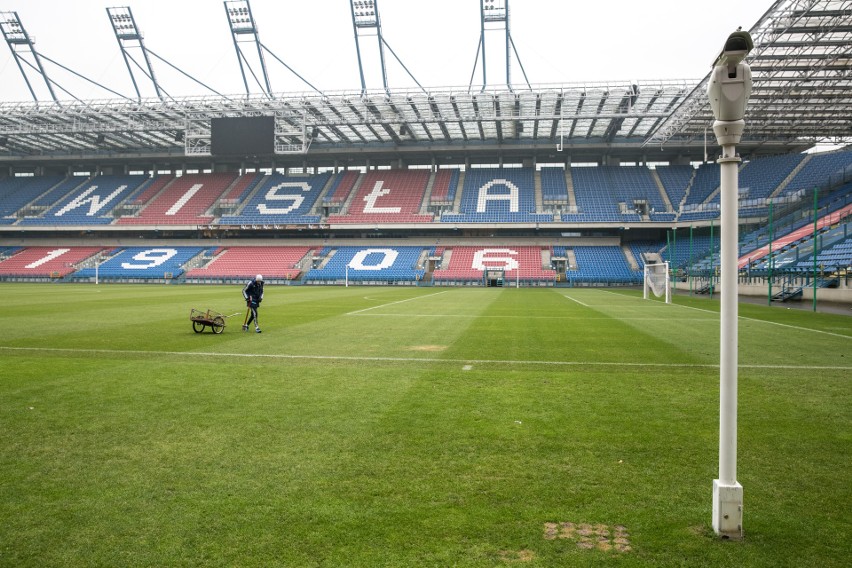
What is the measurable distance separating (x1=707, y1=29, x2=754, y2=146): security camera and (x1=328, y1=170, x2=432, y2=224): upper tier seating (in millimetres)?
57092

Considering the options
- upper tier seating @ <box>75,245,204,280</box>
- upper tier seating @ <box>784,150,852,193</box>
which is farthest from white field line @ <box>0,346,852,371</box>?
upper tier seating @ <box>75,245,204,280</box>

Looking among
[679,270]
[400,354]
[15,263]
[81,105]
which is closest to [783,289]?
[679,270]

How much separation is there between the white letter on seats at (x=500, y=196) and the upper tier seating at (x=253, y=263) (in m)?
19.2

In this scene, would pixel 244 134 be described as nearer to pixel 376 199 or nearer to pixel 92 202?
pixel 376 199

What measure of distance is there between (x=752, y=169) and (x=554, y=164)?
789 inches

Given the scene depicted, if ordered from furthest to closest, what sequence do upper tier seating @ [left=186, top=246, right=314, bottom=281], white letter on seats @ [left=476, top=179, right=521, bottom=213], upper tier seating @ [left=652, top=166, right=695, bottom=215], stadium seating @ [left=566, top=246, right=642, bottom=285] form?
white letter on seats @ [left=476, top=179, right=521, bottom=213]
upper tier seating @ [left=652, top=166, right=695, bottom=215]
upper tier seating @ [left=186, top=246, right=314, bottom=281]
stadium seating @ [left=566, top=246, right=642, bottom=285]

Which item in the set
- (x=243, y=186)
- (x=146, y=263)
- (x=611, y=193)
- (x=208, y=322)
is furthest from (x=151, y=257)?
(x=208, y=322)

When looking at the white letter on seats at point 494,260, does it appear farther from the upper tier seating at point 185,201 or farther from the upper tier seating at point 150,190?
the upper tier seating at point 150,190

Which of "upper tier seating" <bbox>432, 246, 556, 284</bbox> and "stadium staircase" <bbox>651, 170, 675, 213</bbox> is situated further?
"stadium staircase" <bbox>651, 170, 675, 213</bbox>

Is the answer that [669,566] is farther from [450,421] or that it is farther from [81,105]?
[81,105]

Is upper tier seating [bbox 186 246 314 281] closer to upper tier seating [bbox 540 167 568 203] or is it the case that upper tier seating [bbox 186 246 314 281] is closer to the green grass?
upper tier seating [bbox 540 167 568 203]

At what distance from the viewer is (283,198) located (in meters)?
65.7

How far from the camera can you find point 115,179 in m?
71.7

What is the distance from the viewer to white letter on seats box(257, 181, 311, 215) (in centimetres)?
6394
